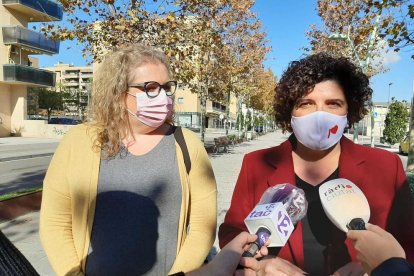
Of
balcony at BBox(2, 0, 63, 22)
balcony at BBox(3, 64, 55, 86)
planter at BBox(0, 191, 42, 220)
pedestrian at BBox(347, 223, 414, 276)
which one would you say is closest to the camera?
pedestrian at BBox(347, 223, 414, 276)

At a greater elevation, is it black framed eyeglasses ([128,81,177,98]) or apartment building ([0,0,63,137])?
apartment building ([0,0,63,137])

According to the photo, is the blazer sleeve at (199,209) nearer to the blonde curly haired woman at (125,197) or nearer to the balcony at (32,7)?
the blonde curly haired woman at (125,197)

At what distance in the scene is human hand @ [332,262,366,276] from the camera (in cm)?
145

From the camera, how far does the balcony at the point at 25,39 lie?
31000mm

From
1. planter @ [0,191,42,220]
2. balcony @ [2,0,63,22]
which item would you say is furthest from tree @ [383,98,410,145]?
planter @ [0,191,42,220]

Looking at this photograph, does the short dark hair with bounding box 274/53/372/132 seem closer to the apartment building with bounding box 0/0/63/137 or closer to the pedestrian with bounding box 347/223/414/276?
the pedestrian with bounding box 347/223/414/276

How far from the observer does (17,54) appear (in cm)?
3300

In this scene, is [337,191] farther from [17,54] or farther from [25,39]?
[17,54]

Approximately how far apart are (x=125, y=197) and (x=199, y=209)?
0.37 metres

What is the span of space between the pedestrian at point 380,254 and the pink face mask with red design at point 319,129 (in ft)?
2.53

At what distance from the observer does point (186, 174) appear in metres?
1.91

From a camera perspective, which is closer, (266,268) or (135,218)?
(266,268)

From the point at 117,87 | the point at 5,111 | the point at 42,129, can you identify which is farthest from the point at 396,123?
the point at 5,111

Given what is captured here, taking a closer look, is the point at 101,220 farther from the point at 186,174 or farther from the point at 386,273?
the point at 386,273
